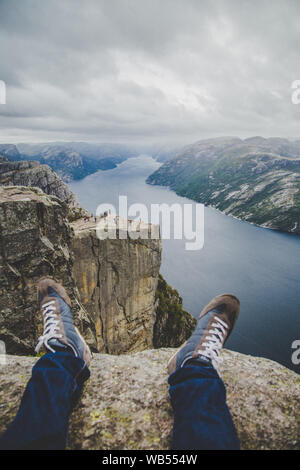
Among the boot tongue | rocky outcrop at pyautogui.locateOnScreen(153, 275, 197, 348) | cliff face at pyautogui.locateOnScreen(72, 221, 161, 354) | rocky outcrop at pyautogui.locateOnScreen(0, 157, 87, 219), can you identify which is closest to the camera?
the boot tongue

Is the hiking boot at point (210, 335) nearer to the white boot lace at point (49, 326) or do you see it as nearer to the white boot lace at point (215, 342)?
the white boot lace at point (215, 342)

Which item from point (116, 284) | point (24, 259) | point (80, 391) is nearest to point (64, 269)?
point (24, 259)

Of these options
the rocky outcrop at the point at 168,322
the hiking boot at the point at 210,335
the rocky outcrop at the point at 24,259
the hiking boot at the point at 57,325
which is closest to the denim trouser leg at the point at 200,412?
the hiking boot at the point at 210,335

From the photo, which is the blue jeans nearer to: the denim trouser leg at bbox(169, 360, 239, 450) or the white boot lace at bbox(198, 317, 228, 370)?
the denim trouser leg at bbox(169, 360, 239, 450)

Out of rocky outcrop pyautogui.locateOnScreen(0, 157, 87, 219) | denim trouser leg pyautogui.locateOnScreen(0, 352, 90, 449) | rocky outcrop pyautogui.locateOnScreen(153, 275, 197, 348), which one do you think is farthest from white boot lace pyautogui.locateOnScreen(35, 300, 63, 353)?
rocky outcrop pyautogui.locateOnScreen(0, 157, 87, 219)

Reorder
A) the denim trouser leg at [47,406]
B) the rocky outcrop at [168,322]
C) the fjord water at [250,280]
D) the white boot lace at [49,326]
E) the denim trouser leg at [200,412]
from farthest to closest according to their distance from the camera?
1. the fjord water at [250,280]
2. the rocky outcrop at [168,322]
3. the white boot lace at [49,326]
4. the denim trouser leg at [200,412]
5. the denim trouser leg at [47,406]

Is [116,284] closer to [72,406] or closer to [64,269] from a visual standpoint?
[64,269]
